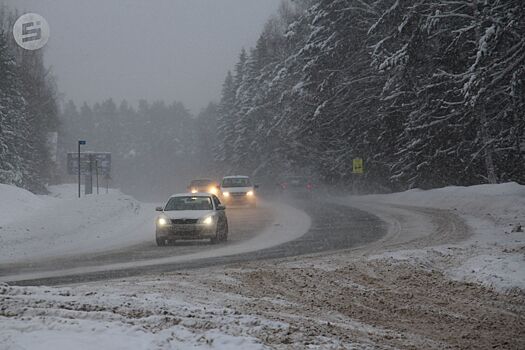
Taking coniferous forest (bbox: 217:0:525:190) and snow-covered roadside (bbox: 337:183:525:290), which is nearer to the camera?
snow-covered roadside (bbox: 337:183:525:290)


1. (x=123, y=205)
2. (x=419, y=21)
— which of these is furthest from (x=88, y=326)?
(x=419, y=21)

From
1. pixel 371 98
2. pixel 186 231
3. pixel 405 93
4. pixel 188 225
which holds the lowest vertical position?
pixel 186 231

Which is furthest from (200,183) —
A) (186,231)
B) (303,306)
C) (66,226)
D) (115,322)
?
(115,322)

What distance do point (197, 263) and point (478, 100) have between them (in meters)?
16.3

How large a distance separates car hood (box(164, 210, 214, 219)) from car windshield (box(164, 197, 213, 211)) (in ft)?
1.88

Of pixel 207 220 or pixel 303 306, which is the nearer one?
pixel 303 306

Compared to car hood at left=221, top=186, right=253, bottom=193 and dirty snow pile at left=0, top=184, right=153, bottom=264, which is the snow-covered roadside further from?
car hood at left=221, top=186, right=253, bottom=193

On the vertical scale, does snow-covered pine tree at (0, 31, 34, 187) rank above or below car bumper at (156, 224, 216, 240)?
above

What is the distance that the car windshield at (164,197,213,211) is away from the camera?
62.3 feet

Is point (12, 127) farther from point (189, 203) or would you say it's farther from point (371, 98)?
point (189, 203)

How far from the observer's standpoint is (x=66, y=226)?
69.2ft

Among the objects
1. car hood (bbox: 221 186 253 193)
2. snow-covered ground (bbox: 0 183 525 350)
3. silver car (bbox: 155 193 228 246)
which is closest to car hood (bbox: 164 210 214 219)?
silver car (bbox: 155 193 228 246)

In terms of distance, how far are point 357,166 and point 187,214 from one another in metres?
26.6

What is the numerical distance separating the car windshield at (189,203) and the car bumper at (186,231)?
3.72 ft
